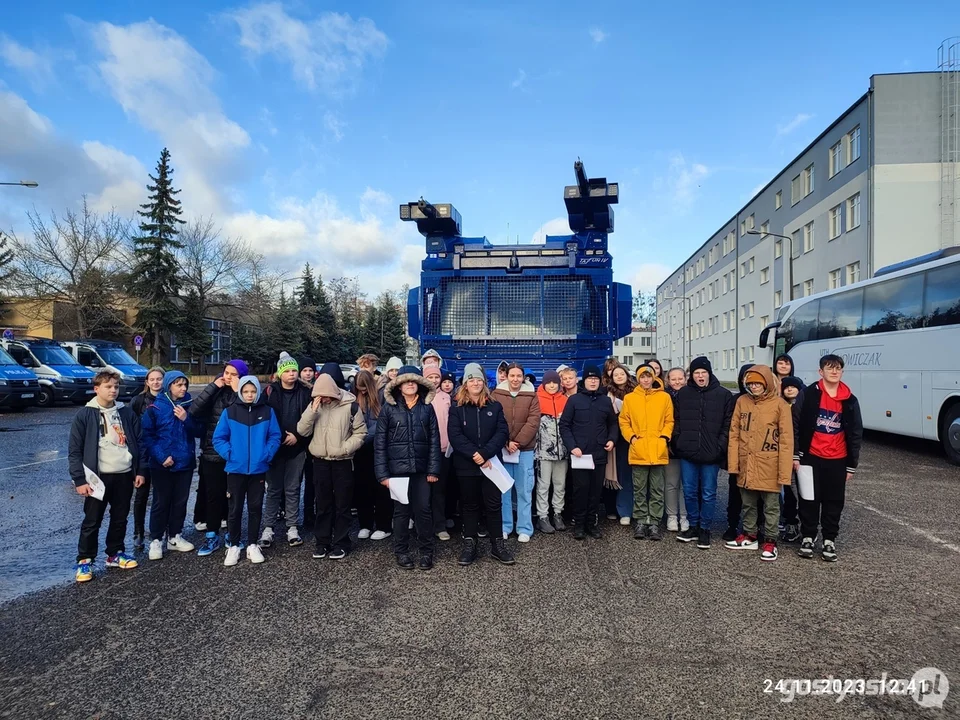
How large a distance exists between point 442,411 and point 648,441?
2170 millimetres

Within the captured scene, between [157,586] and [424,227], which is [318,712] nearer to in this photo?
[157,586]

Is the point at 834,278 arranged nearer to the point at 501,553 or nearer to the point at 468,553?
the point at 501,553

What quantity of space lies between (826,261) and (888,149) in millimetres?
6663

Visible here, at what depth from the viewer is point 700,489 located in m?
6.05

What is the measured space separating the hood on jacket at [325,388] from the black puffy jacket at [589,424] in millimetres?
2389

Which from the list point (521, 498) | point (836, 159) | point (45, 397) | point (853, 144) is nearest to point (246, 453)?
point (521, 498)

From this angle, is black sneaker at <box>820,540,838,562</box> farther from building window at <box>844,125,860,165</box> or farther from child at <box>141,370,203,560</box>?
building window at <box>844,125,860,165</box>

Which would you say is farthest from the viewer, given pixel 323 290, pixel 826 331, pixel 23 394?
pixel 323 290

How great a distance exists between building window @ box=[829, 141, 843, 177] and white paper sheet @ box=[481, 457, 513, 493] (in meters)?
34.0

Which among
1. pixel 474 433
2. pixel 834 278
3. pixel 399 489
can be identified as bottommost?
pixel 399 489

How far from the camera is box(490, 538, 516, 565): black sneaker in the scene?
544 centimetres

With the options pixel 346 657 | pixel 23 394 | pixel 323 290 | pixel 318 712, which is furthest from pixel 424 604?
pixel 323 290

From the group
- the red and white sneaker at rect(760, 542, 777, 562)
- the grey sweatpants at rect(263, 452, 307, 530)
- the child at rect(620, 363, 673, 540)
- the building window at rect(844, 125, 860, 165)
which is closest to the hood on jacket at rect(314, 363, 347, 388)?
the grey sweatpants at rect(263, 452, 307, 530)

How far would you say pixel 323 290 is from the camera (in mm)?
57406
